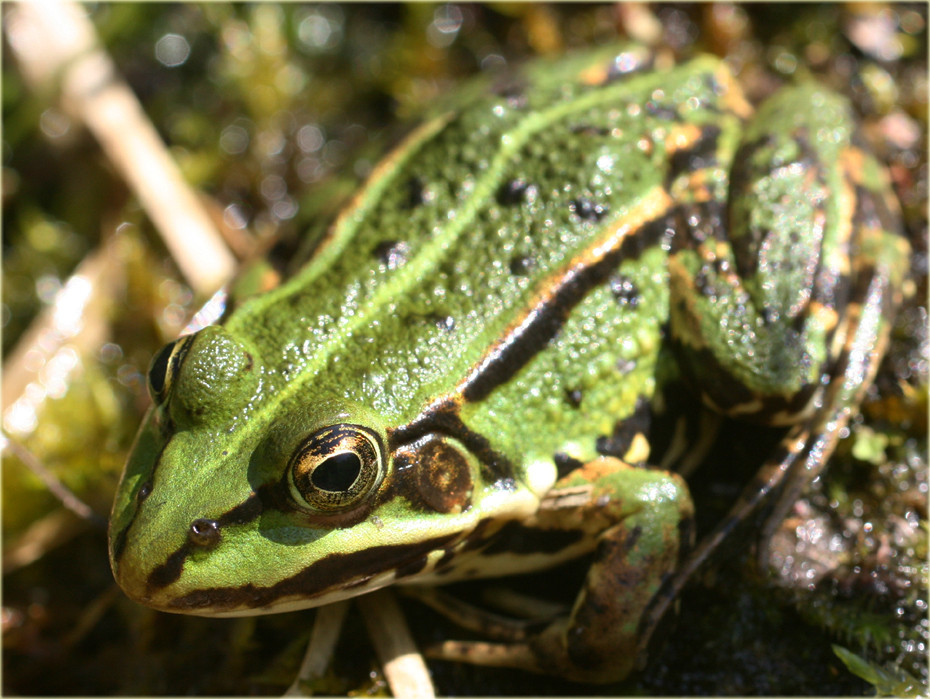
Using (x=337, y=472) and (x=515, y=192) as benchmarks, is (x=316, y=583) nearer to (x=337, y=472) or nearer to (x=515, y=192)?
(x=337, y=472)

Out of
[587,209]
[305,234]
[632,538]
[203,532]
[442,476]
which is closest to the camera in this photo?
[203,532]

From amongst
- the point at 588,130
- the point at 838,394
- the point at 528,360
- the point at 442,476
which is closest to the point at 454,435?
the point at 442,476

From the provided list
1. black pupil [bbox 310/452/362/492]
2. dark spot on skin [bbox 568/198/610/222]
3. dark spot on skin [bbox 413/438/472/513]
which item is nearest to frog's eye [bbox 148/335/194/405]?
black pupil [bbox 310/452/362/492]

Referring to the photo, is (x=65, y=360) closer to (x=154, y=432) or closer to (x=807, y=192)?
(x=154, y=432)

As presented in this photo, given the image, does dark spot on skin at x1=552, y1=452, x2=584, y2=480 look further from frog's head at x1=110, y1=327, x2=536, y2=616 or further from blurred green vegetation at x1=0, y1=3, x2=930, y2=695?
blurred green vegetation at x1=0, y1=3, x2=930, y2=695

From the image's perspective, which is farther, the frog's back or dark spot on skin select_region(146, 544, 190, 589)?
the frog's back

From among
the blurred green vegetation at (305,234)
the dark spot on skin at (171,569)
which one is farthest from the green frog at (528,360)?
the blurred green vegetation at (305,234)

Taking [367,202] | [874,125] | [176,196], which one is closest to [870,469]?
[874,125]
